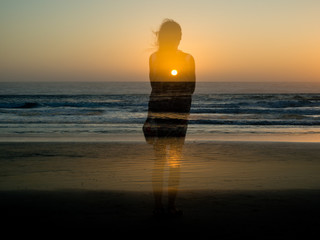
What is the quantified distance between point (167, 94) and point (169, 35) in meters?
0.66

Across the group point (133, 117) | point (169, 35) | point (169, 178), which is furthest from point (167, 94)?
point (133, 117)

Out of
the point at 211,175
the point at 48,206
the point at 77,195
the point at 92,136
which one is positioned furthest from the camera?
the point at 92,136

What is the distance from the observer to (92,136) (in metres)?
11.3

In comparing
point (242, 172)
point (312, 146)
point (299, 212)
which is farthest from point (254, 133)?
point (299, 212)

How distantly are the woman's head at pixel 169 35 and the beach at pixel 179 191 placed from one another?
168 cm

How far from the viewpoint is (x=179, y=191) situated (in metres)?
4.54

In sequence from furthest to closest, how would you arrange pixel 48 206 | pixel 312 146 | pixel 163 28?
pixel 312 146 → pixel 48 206 → pixel 163 28

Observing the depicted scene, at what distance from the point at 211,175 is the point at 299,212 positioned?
6.93 feet

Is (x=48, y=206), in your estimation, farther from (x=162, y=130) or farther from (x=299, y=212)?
(x=299, y=212)

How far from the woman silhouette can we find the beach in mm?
407

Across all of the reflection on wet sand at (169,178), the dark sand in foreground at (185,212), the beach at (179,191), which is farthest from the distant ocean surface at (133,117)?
the reflection on wet sand at (169,178)

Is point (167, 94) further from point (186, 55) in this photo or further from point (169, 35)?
point (169, 35)

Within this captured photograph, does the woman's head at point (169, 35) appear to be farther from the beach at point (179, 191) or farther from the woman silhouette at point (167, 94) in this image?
the beach at point (179, 191)

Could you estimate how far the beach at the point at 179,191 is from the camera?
10.9 ft
